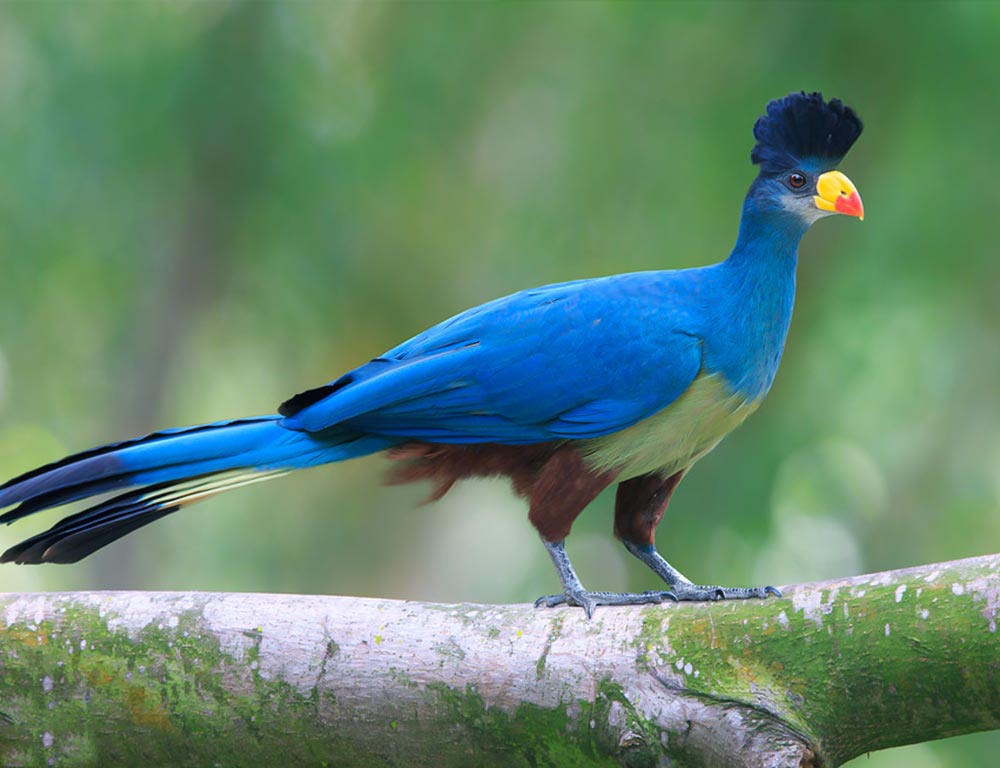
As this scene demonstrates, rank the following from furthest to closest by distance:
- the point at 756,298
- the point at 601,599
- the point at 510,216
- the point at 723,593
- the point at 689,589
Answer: the point at 510,216, the point at 756,298, the point at 689,589, the point at 601,599, the point at 723,593

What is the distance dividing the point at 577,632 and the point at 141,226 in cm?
710

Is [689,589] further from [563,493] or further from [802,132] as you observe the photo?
[802,132]

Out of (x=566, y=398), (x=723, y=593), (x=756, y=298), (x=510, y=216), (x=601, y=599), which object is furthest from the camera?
(x=510, y=216)

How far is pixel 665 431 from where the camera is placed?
12.4 feet

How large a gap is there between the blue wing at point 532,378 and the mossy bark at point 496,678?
2.54 ft

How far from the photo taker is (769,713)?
2.69m

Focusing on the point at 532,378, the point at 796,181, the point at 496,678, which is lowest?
the point at 496,678

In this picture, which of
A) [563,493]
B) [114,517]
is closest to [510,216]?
[563,493]

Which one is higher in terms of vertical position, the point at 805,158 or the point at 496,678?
the point at 805,158

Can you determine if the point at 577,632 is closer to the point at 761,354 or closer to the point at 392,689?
the point at 392,689

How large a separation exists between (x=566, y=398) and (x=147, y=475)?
Result: 129cm

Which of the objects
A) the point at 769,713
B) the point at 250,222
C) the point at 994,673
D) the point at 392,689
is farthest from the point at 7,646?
the point at 250,222

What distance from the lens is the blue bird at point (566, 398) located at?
3537mm

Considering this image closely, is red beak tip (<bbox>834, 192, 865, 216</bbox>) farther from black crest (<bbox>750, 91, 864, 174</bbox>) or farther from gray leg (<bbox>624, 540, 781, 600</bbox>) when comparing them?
gray leg (<bbox>624, 540, 781, 600</bbox>)
